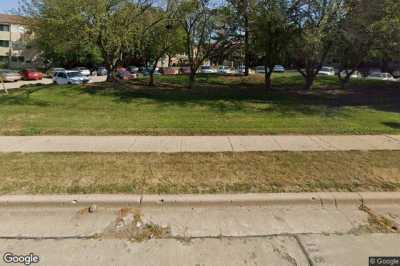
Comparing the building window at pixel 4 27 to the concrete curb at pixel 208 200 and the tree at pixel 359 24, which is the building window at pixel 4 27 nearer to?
the tree at pixel 359 24

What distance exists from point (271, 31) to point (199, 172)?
39.1 feet

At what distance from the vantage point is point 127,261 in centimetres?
329

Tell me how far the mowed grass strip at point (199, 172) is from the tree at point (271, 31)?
29.6 feet

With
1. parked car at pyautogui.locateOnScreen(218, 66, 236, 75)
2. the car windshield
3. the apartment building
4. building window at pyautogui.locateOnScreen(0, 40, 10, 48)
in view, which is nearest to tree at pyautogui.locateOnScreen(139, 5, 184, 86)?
the car windshield

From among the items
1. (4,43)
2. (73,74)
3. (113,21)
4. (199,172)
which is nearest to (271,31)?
(113,21)

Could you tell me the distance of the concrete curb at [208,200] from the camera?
445cm

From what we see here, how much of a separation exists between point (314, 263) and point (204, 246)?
3.65 feet

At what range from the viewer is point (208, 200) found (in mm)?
4547

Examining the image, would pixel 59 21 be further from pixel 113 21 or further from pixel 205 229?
pixel 205 229

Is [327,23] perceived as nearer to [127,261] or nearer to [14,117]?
[14,117]

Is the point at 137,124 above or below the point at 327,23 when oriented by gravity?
below

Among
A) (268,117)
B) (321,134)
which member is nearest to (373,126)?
(321,134)

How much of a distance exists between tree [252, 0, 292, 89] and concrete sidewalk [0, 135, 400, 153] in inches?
303

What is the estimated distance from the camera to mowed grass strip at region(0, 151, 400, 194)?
491 cm
